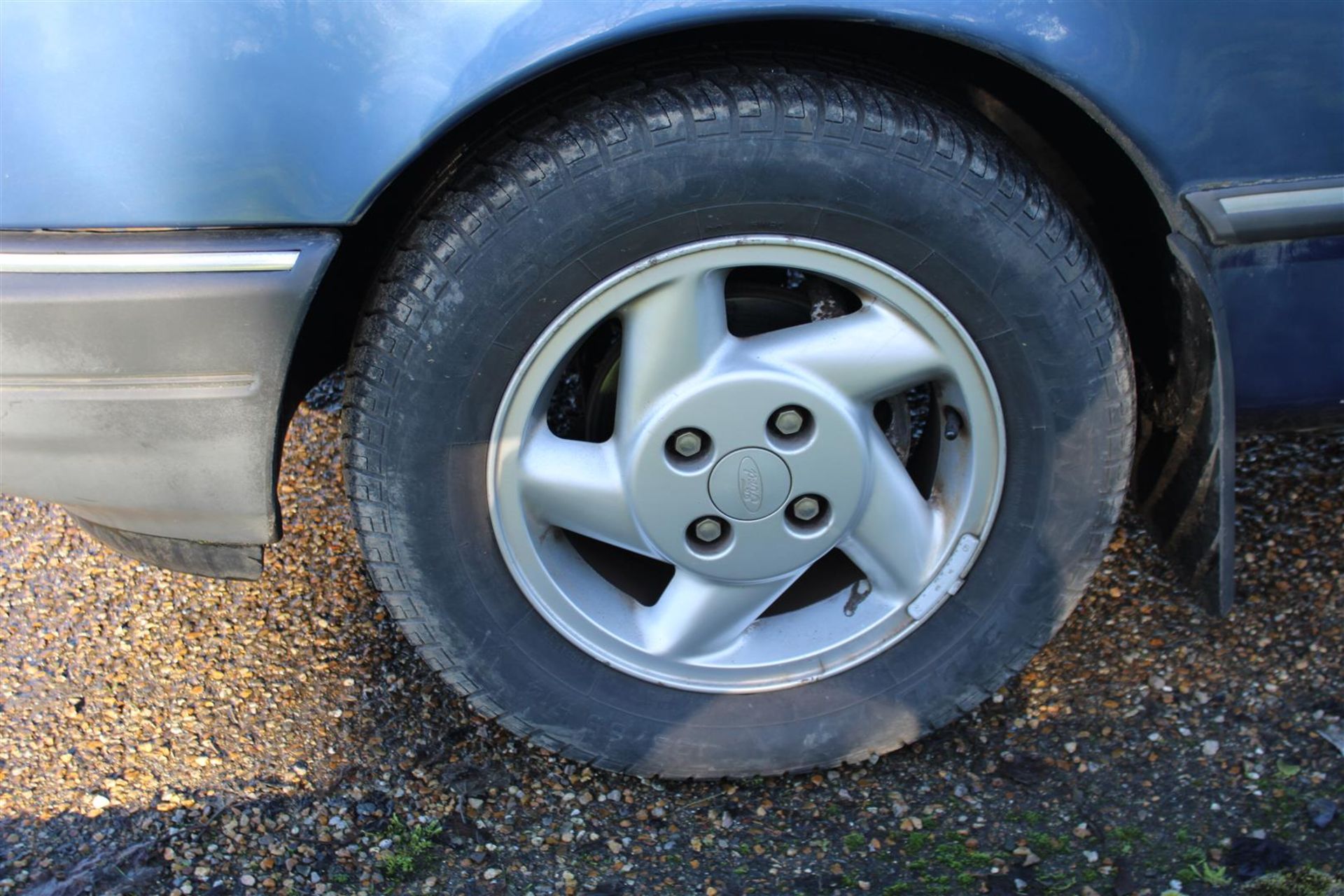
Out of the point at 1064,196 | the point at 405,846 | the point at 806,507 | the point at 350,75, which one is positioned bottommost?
the point at 405,846

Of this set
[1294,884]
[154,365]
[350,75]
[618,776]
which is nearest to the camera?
[350,75]

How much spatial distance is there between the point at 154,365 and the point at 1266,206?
5.15 ft

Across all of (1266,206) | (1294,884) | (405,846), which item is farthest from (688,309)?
(1294,884)

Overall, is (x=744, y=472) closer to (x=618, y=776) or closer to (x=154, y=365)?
(x=618, y=776)

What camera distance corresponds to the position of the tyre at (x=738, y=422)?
5.33 ft

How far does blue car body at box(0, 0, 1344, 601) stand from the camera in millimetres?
1457

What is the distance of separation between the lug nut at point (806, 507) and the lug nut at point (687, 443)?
0.18 meters

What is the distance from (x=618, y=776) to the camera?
2.06m

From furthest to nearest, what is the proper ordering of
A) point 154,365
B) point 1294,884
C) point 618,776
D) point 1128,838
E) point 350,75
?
point 618,776
point 1128,838
point 1294,884
point 154,365
point 350,75

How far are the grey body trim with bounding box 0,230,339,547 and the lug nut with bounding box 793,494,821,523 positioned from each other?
2.60 feet

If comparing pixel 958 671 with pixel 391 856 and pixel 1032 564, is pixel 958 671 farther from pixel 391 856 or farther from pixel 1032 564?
pixel 391 856

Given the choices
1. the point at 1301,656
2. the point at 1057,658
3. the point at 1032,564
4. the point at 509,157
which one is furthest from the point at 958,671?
the point at 509,157

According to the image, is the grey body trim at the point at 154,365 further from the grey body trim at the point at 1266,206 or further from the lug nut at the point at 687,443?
the grey body trim at the point at 1266,206

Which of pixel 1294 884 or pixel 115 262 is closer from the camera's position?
pixel 115 262
